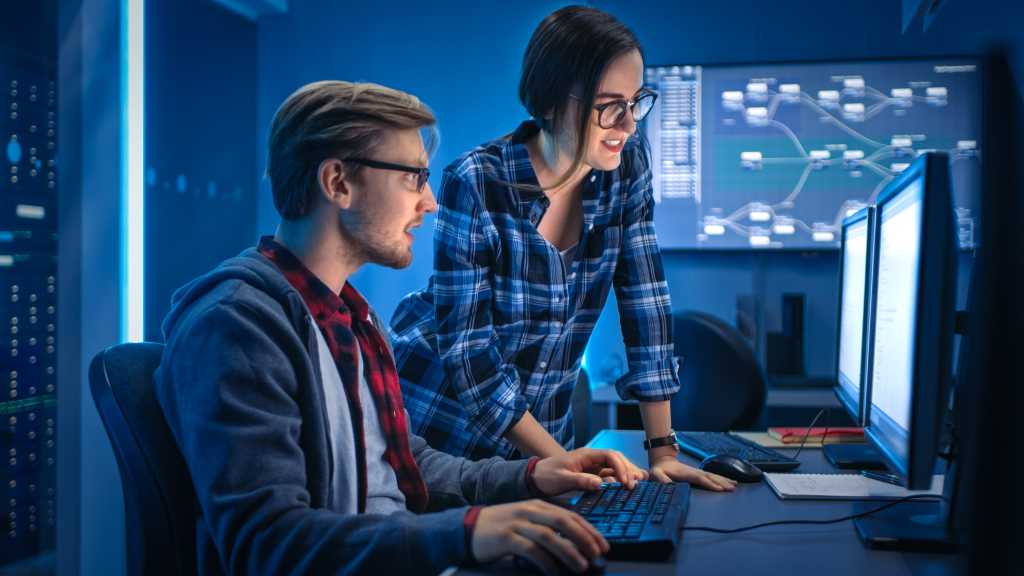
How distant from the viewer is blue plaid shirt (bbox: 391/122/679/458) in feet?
4.97

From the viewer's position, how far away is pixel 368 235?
1.20 meters

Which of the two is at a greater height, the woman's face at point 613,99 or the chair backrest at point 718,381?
the woman's face at point 613,99

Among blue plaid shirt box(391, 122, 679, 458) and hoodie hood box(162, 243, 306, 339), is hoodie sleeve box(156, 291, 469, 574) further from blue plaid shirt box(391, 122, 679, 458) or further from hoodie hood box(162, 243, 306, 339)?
blue plaid shirt box(391, 122, 679, 458)

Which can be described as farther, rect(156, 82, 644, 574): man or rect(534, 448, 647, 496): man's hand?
rect(534, 448, 647, 496): man's hand

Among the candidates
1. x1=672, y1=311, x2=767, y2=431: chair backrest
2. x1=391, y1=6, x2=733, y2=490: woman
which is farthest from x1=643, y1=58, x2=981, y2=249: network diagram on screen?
x1=391, y1=6, x2=733, y2=490: woman

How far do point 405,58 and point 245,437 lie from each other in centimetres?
314

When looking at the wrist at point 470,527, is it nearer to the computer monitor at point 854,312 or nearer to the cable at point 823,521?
the cable at point 823,521

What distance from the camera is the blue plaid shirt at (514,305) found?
1515 millimetres

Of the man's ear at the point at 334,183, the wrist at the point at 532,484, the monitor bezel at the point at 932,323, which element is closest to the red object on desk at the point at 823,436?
the wrist at the point at 532,484

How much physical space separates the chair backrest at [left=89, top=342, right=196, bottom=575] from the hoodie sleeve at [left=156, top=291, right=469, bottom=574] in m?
0.02

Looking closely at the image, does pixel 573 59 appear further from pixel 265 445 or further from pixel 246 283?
pixel 265 445

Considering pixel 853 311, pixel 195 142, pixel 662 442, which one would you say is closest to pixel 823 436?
pixel 853 311

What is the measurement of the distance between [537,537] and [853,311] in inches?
41.4

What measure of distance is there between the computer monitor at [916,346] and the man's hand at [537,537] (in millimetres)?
370
